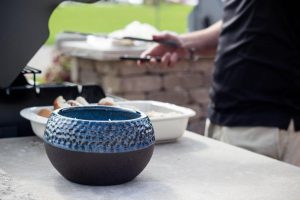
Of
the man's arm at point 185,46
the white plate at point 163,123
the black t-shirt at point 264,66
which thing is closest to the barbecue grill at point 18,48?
the white plate at point 163,123

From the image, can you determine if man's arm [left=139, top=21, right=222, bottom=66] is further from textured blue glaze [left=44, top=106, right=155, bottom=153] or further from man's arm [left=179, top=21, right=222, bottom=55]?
textured blue glaze [left=44, top=106, right=155, bottom=153]

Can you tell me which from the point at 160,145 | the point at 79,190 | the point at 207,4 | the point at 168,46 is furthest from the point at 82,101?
the point at 207,4

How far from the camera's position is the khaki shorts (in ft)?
6.35

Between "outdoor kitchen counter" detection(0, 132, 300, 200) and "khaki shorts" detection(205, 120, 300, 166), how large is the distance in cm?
52

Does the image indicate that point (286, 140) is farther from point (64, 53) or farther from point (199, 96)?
point (64, 53)

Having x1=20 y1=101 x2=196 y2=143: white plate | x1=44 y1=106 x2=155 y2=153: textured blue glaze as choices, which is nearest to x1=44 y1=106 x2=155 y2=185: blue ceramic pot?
x1=44 y1=106 x2=155 y2=153: textured blue glaze

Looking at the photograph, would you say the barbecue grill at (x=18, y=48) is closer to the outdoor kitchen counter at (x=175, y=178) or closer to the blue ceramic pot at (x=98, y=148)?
the outdoor kitchen counter at (x=175, y=178)

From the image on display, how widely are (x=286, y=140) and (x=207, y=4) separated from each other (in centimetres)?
222

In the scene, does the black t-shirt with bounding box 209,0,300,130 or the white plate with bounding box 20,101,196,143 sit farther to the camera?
the black t-shirt with bounding box 209,0,300,130

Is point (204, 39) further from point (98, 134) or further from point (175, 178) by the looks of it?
point (98, 134)

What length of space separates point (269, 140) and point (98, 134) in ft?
3.29

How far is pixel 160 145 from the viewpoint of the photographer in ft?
4.80

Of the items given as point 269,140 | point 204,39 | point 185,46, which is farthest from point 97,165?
point 204,39

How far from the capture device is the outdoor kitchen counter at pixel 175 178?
107cm
